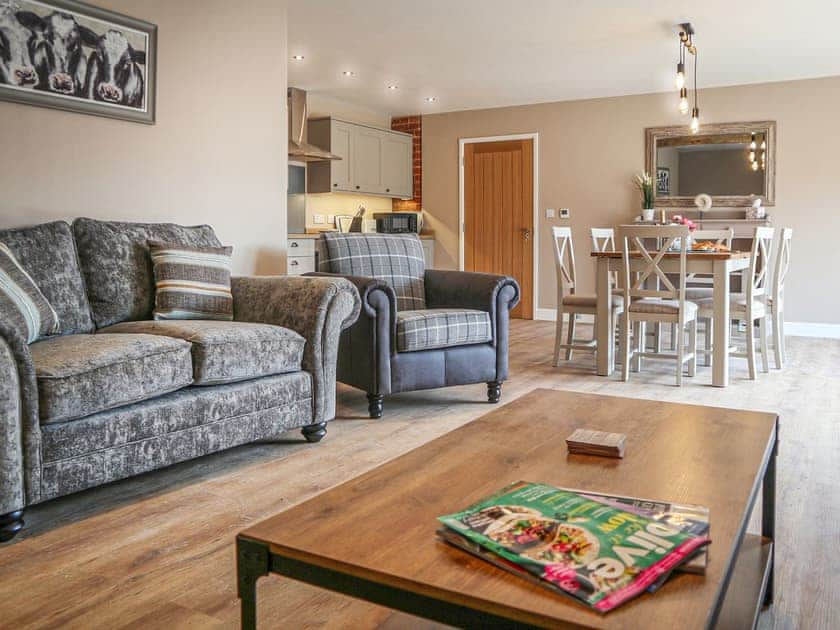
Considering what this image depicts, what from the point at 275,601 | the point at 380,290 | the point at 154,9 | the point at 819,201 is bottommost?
the point at 275,601

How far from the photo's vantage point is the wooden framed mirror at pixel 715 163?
728 centimetres

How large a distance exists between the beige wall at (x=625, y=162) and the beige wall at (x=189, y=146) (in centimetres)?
447

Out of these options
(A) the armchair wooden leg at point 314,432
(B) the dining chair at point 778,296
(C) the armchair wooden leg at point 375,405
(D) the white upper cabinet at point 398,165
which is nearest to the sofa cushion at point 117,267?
(A) the armchair wooden leg at point 314,432

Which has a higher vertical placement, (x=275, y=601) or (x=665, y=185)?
(x=665, y=185)

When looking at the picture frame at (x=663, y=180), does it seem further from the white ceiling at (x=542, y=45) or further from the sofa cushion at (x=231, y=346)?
the sofa cushion at (x=231, y=346)

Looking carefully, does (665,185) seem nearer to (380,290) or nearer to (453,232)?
(453,232)

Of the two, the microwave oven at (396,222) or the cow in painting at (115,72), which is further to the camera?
the microwave oven at (396,222)

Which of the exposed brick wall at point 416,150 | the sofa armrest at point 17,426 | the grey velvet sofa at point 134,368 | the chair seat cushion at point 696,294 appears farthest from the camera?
the exposed brick wall at point 416,150

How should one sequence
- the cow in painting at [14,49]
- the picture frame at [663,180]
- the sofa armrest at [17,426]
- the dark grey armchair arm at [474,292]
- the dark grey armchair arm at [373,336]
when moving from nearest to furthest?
the sofa armrest at [17,426] < the cow in painting at [14,49] < the dark grey armchair arm at [373,336] < the dark grey armchair arm at [474,292] < the picture frame at [663,180]

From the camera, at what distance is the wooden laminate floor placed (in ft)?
5.67

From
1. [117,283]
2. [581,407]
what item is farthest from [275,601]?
[117,283]

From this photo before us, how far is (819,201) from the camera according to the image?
23.3 feet

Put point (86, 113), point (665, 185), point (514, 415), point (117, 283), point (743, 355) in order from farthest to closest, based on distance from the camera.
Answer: point (665, 185), point (743, 355), point (86, 113), point (117, 283), point (514, 415)

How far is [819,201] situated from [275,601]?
22.7 ft
